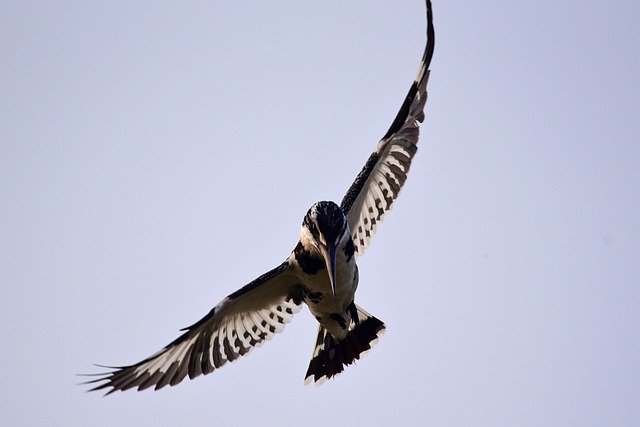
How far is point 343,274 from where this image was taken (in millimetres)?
10820

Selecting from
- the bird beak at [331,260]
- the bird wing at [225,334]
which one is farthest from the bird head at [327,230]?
the bird wing at [225,334]

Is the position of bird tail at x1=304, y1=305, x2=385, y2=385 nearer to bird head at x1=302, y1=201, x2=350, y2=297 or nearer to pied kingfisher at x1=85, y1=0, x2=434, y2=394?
pied kingfisher at x1=85, y1=0, x2=434, y2=394

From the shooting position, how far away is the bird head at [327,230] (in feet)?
33.8

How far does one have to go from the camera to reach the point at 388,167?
12.5 m

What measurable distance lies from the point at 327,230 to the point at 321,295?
1147 mm

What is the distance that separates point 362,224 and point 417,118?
5.39 feet

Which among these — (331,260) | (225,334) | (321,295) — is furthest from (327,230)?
(225,334)

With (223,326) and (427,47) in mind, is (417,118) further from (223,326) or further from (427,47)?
(223,326)

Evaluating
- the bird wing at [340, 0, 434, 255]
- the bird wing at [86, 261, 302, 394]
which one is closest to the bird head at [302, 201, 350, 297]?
the bird wing at [86, 261, 302, 394]

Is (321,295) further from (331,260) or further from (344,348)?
(344,348)

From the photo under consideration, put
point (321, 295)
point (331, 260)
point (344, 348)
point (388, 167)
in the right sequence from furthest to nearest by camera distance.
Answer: point (388, 167) < point (344, 348) < point (321, 295) < point (331, 260)

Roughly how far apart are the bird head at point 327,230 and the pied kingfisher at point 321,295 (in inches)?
0.4

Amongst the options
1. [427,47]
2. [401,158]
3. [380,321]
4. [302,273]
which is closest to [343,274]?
[302,273]

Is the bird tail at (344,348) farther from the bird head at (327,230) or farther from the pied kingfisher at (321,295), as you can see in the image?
the bird head at (327,230)
